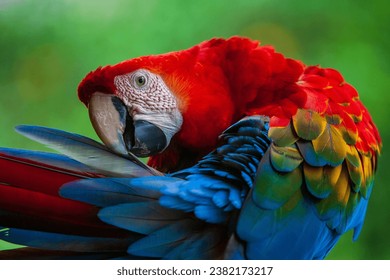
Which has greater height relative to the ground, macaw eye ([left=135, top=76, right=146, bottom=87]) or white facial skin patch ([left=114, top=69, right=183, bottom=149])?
macaw eye ([left=135, top=76, right=146, bottom=87])

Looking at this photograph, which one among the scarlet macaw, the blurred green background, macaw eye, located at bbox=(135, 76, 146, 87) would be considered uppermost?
the blurred green background

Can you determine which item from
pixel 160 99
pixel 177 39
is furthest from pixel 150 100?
pixel 177 39

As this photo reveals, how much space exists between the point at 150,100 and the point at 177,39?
0.46 feet

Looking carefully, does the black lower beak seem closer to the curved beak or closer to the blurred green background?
the curved beak

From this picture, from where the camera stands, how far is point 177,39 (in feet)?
3.50

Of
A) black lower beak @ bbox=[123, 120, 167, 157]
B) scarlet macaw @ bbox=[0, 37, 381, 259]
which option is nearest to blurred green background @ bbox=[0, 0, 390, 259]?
scarlet macaw @ bbox=[0, 37, 381, 259]

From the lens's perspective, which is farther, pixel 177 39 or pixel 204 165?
pixel 177 39

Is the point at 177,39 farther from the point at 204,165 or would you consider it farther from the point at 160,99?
the point at 204,165

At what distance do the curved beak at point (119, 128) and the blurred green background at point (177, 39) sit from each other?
0.09 metres

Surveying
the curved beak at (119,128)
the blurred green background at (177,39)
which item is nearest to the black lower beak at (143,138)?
the curved beak at (119,128)

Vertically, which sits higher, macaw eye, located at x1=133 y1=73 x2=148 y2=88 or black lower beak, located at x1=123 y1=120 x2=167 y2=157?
macaw eye, located at x1=133 y1=73 x2=148 y2=88

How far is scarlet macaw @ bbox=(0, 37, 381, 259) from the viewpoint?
2.98 ft

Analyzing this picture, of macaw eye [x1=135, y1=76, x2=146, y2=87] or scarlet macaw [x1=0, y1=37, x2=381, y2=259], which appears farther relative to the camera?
macaw eye [x1=135, y1=76, x2=146, y2=87]
